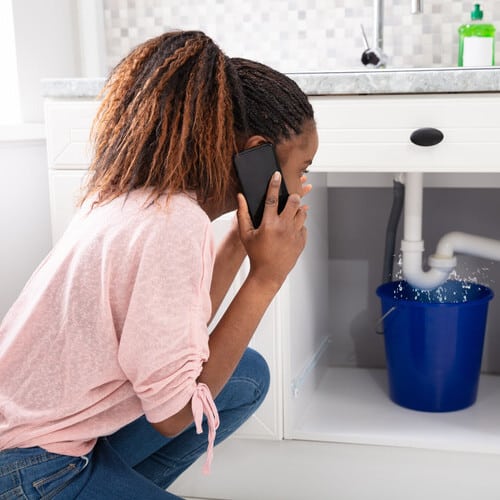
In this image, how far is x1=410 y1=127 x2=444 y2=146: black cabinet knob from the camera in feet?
4.05

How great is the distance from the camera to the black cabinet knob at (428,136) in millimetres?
1233

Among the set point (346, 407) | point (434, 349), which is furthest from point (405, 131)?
point (346, 407)

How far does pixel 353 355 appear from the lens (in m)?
1.93

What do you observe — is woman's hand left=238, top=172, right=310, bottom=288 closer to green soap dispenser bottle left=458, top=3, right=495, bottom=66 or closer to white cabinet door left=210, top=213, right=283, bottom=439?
white cabinet door left=210, top=213, right=283, bottom=439

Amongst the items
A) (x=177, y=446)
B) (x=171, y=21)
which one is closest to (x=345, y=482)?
(x=177, y=446)

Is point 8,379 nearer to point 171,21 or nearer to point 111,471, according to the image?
point 111,471

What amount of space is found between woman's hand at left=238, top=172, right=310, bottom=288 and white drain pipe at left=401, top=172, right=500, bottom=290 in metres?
0.65

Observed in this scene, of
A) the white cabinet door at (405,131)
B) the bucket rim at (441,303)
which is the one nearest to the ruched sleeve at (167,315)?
the white cabinet door at (405,131)

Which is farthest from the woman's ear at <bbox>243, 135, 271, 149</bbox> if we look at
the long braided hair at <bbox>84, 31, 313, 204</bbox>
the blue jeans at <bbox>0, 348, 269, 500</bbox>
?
the blue jeans at <bbox>0, 348, 269, 500</bbox>

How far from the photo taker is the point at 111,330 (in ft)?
2.66

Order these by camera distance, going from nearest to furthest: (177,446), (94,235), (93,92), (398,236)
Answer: (94,235)
(177,446)
(93,92)
(398,236)

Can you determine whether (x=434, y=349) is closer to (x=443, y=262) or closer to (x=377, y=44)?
(x=443, y=262)

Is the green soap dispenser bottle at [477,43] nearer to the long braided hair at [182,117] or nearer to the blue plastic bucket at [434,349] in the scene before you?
the blue plastic bucket at [434,349]

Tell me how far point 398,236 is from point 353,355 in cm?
31
